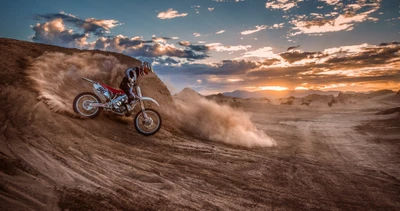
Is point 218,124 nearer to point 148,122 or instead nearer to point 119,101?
point 148,122

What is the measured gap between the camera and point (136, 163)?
618 centimetres

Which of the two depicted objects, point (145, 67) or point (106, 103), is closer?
point (106, 103)

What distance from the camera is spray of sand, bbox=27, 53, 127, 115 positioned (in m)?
8.21

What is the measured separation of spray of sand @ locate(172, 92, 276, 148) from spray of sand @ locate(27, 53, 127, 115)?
4.52m

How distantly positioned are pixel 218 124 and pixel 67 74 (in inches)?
315

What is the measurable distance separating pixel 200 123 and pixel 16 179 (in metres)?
9.61

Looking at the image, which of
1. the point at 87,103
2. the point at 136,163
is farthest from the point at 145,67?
the point at 136,163

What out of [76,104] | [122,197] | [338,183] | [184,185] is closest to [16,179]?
[122,197]

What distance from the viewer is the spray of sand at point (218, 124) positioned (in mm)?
11570

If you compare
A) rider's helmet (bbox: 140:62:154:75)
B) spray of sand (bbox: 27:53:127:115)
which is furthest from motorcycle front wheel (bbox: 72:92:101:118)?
rider's helmet (bbox: 140:62:154:75)

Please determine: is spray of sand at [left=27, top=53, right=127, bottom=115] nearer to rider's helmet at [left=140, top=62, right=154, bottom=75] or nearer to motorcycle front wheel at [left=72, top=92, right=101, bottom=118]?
motorcycle front wheel at [left=72, top=92, right=101, bottom=118]

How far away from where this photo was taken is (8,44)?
10094 millimetres

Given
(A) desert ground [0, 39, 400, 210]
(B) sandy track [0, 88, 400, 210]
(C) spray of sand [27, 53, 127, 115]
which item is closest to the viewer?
(B) sandy track [0, 88, 400, 210]

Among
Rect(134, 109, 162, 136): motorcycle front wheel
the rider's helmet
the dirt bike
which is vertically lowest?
Rect(134, 109, 162, 136): motorcycle front wheel
